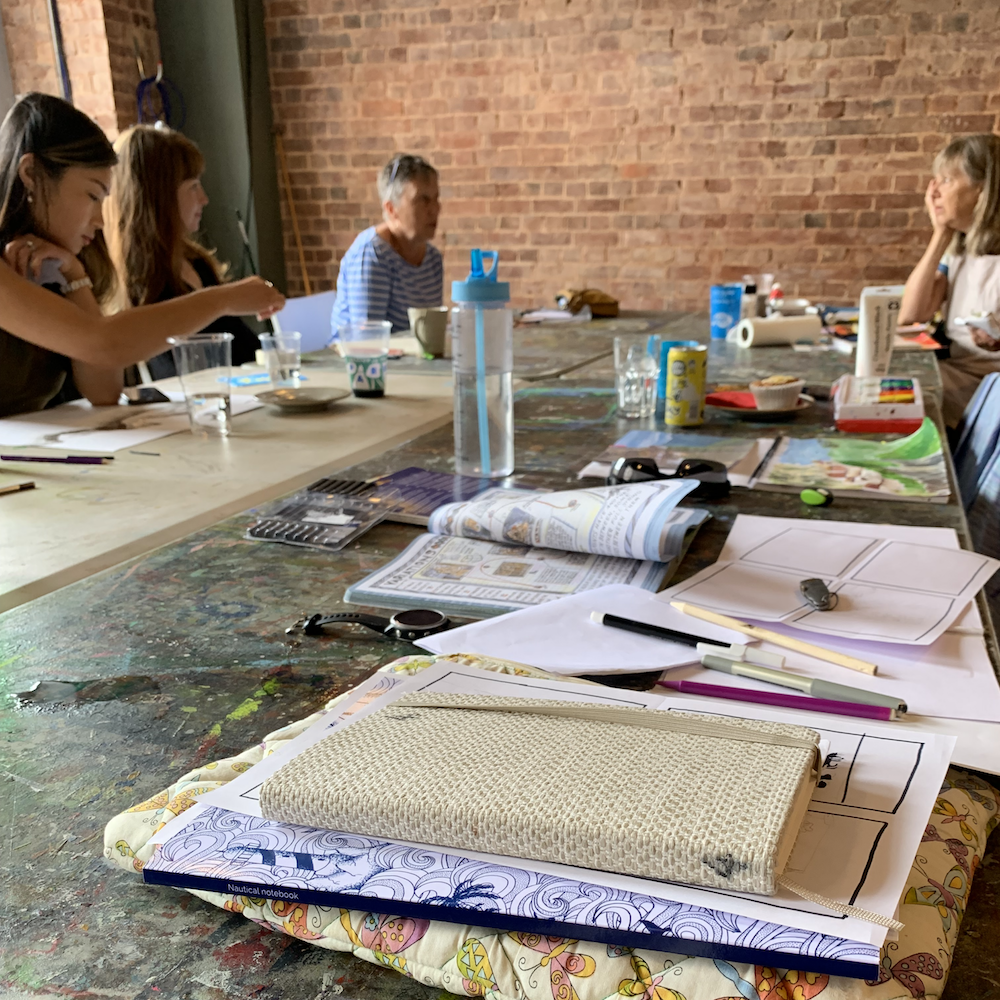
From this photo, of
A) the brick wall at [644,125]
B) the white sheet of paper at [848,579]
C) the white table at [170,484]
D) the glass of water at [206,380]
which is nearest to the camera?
the white sheet of paper at [848,579]

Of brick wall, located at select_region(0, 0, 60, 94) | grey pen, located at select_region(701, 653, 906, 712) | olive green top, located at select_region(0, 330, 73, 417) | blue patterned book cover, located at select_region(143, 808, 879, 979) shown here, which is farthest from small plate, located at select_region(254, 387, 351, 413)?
brick wall, located at select_region(0, 0, 60, 94)

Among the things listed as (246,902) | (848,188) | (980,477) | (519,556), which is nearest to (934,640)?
(519,556)

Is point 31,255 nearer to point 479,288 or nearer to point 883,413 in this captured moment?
point 479,288

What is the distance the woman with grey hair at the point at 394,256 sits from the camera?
10.4 feet

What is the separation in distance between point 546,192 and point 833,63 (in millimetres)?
1383

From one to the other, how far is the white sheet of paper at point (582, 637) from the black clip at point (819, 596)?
10cm

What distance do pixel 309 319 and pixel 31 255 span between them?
4.28ft

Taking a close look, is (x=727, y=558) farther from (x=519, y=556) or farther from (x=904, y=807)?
(x=904, y=807)

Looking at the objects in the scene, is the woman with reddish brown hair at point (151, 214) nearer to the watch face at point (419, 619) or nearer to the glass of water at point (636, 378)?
the glass of water at point (636, 378)

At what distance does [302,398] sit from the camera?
5.69 ft

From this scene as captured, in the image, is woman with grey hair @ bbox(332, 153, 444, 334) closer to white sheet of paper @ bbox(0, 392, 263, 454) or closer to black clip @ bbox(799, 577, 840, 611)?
white sheet of paper @ bbox(0, 392, 263, 454)

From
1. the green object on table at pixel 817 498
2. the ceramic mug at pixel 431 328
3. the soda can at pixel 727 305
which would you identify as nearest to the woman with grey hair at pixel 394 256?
the ceramic mug at pixel 431 328

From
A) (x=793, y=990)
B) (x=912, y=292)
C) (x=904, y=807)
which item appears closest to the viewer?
(x=793, y=990)

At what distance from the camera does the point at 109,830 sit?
528 millimetres
